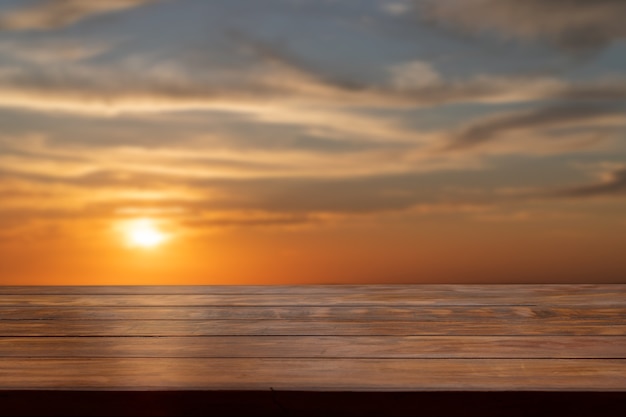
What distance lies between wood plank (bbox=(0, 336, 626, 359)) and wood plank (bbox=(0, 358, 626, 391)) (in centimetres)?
5

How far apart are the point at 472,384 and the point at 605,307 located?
1.03 metres

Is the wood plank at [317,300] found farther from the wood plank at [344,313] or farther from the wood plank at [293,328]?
the wood plank at [293,328]

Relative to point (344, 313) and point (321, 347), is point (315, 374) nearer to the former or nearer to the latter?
point (321, 347)

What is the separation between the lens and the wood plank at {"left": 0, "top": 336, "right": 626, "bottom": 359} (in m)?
1.43

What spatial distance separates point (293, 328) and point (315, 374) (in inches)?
17.4

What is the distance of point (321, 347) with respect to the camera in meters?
1.49

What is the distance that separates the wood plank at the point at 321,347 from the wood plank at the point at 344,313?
0.86 ft

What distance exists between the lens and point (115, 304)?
2.20 m

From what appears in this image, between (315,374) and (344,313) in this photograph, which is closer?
(315,374)

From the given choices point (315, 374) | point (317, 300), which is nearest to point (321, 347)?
point (315, 374)

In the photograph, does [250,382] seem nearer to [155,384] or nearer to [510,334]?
[155,384]
